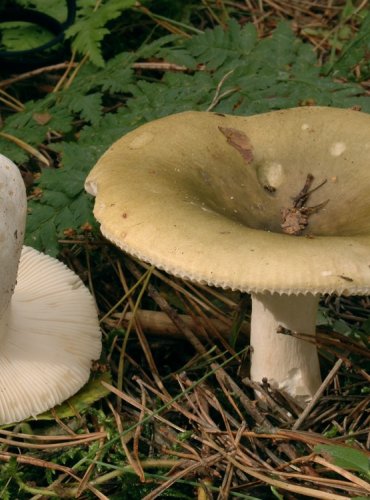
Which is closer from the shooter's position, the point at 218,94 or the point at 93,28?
the point at 218,94

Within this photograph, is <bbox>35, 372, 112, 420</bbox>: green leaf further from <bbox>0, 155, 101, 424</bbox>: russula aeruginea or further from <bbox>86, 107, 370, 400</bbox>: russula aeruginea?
<bbox>86, 107, 370, 400</bbox>: russula aeruginea

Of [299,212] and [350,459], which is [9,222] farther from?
[350,459]

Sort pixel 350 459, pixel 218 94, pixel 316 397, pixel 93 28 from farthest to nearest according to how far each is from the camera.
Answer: pixel 93 28 → pixel 218 94 → pixel 316 397 → pixel 350 459

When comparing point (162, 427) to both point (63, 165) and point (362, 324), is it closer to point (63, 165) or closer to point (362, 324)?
point (362, 324)

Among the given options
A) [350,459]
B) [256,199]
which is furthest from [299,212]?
[350,459]

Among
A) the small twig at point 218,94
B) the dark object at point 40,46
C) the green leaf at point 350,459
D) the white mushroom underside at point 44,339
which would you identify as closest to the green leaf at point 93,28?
the dark object at point 40,46

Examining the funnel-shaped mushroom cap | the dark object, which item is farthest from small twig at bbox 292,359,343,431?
the dark object
